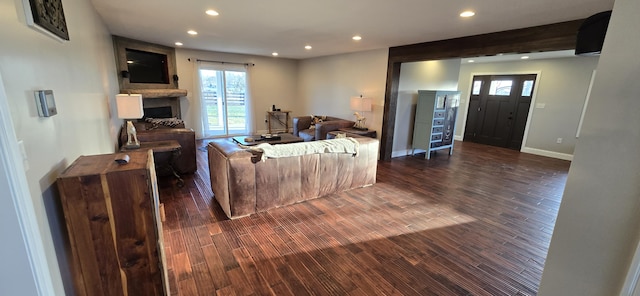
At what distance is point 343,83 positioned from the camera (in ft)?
20.6

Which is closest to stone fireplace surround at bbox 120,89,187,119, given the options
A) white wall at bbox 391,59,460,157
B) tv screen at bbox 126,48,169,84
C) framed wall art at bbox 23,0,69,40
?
tv screen at bbox 126,48,169,84

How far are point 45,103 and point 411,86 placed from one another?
5458mm

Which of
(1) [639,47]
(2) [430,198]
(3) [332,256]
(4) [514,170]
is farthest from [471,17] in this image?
(4) [514,170]

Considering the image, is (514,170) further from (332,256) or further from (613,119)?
(613,119)

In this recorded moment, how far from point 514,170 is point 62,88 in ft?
20.5

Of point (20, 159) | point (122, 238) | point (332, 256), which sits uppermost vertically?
point (20, 159)

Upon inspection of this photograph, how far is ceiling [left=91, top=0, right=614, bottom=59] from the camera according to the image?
8.15ft

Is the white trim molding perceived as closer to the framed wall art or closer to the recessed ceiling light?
the framed wall art

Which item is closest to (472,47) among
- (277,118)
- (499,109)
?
(499,109)

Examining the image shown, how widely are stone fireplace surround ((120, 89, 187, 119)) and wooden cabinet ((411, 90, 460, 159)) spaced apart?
538 cm

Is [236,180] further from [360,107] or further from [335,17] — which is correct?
[360,107]

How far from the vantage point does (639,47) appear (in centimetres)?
74

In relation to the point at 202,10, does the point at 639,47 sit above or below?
below

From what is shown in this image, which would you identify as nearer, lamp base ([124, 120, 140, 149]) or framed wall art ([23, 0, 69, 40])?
framed wall art ([23, 0, 69, 40])
